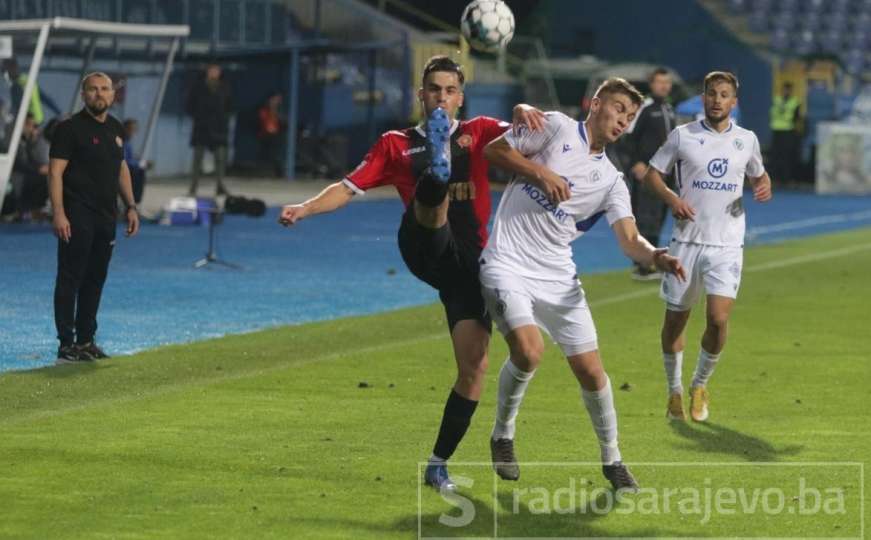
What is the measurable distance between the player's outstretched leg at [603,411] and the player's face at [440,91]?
1339 mm

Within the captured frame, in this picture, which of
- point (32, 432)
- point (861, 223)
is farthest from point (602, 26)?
point (32, 432)

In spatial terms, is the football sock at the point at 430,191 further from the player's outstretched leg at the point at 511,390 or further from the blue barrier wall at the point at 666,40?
the blue barrier wall at the point at 666,40

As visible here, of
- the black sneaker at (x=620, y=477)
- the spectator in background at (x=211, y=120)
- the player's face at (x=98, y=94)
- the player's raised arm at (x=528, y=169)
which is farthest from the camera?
the spectator in background at (x=211, y=120)

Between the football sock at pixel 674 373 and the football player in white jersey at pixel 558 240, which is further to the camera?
the football sock at pixel 674 373

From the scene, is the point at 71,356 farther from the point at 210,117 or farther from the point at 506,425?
the point at 210,117

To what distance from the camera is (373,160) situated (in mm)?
8969

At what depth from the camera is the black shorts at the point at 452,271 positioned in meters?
8.74

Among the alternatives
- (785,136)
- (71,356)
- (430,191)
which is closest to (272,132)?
(785,136)

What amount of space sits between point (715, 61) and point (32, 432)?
132ft

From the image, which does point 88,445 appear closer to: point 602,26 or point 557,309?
point 557,309

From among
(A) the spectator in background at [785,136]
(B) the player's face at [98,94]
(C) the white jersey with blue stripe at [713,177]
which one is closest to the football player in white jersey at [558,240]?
(C) the white jersey with blue stripe at [713,177]

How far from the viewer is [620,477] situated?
901 centimetres

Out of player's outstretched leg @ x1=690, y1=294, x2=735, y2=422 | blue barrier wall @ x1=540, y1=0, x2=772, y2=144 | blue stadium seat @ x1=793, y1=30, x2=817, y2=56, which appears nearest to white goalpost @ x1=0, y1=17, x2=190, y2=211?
player's outstretched leg @ x1=690, y1=294, x2=735, y2=422

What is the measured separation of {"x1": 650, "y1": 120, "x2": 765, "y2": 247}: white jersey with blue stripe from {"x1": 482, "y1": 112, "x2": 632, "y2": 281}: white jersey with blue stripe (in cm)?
292
